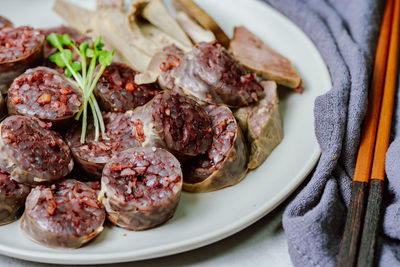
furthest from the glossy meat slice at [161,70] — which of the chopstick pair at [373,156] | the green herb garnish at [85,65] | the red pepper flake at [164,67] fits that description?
the chopstick pair at [373,156]

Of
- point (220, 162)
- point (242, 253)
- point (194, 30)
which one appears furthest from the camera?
point (194, 30)

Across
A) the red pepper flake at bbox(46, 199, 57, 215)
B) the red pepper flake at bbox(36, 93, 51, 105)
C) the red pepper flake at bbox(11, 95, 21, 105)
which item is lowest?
the red pepper flake at bbox(46, 199, 57, 215)

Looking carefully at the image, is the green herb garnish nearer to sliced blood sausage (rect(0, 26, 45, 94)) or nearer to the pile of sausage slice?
the pile of sausage slice

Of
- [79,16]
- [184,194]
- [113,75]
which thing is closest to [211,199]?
[184,194]

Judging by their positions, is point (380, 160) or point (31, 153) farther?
point (380, 160)

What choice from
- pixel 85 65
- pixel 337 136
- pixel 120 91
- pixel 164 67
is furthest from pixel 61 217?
pixel 337 136

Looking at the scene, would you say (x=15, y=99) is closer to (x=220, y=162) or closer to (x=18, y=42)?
(x=18, y=42)

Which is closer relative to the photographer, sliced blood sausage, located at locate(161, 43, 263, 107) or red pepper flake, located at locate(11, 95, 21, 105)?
red pepper flake, located at locate(11, 95, 21, 105)

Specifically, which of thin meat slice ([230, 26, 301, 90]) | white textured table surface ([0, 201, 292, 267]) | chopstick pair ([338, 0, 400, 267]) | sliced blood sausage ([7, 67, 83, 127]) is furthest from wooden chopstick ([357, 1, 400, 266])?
sliced blood sausage ([7, 67, 83, 127])
